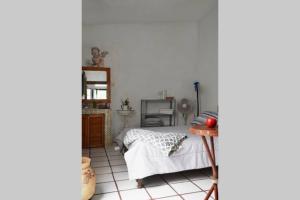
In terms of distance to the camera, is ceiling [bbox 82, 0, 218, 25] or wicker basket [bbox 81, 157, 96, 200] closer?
wicker basket [bbox 81, 157, 96, 200]

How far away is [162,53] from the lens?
5242mm

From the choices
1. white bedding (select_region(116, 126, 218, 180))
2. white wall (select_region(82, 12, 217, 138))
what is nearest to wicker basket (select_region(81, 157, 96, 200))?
white bedding (select_region(116, 126, 218, 180))

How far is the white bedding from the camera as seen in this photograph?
2.56m

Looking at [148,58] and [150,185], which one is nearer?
[150,185]

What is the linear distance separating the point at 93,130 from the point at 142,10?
2.64 m

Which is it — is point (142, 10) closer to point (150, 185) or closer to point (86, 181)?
point (150, 185)

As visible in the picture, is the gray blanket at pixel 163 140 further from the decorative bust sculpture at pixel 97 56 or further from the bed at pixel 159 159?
the decorative bust sculpture at pixel 97 56

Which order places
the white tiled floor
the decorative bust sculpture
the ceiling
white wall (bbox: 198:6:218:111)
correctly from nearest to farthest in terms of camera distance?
1. the white tiled floor
2. the ceiling
3. white wall (bbox: 198:6:218:111)
4. the decorative bust sculpture

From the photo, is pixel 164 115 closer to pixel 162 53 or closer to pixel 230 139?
pixel 162 53

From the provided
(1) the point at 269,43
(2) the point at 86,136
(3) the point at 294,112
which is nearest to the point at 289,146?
(3) the point at 294,112

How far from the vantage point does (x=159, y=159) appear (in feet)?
8.70

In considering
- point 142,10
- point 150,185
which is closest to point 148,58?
point 142,10

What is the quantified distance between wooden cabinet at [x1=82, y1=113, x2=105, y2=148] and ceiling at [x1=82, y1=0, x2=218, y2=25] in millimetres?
2024

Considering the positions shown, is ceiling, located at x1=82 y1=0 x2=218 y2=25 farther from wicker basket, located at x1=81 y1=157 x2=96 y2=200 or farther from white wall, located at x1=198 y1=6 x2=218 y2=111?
wicker basket, located at x1=81 y1=157 x2=96 y2=200
